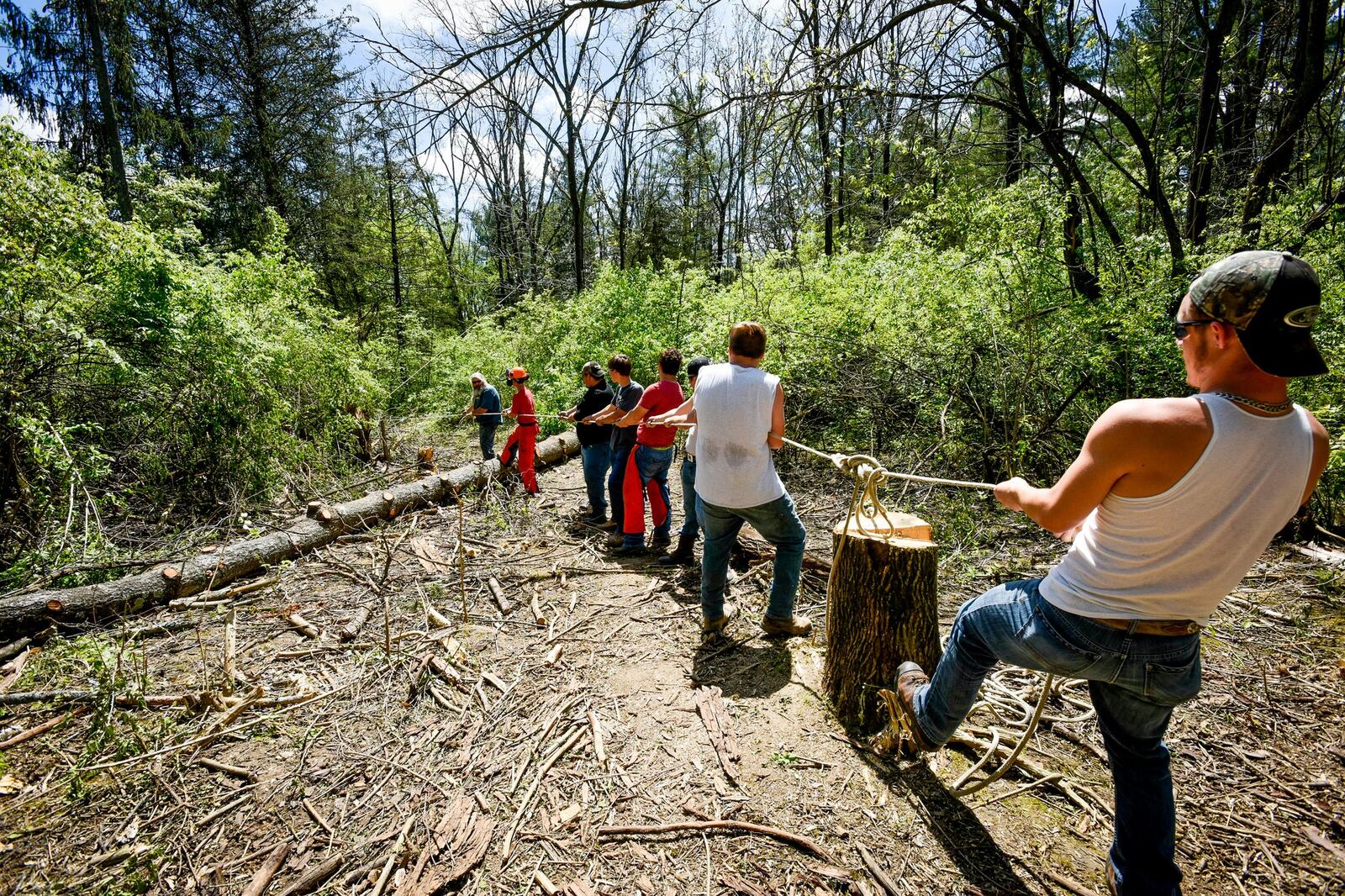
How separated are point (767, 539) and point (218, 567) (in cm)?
541

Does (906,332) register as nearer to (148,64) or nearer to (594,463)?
(594,463)

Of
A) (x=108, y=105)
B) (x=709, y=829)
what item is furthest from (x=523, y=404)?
(x=108, y=105)

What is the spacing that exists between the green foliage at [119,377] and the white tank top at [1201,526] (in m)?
7.79

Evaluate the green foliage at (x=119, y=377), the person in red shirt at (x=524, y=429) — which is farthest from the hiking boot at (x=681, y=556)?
the green foliage at (x=119, y=377)

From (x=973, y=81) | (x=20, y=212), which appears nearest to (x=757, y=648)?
(x=973, y=81)

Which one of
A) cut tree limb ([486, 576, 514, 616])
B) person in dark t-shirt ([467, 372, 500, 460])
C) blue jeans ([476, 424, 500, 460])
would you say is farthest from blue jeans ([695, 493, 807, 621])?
blue jeans ([476, 424, 500, 460])

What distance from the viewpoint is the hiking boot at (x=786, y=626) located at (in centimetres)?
396

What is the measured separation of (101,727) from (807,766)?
4.15m

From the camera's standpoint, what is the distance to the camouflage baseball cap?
4.83 ft

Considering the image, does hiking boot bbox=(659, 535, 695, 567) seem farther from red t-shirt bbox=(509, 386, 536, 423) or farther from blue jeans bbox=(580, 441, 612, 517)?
red t-shirt bbox=(509, 386, 536, 423)

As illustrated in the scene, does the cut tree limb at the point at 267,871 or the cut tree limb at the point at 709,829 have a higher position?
the cut tree limb at the point at 709,829

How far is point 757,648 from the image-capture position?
4074 mm

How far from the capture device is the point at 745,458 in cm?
359

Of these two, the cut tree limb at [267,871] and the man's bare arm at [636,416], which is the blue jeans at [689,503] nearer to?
the man's bare arm at [636,416]
